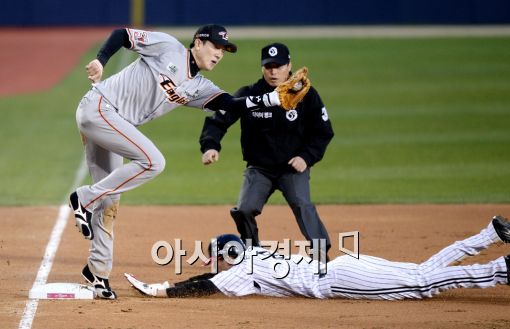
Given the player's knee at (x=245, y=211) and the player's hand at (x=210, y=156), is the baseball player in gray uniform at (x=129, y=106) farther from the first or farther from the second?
the player's knee at (x=245, y=211)

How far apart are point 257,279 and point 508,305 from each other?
5.92 ft

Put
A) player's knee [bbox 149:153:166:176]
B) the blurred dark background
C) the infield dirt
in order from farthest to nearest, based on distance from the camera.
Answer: the blurred dark background < player's knee [bbox 149:153:166:176] < the infield dirt

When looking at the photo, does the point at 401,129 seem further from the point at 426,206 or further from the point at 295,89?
the point at 295,89

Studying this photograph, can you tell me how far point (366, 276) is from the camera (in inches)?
278

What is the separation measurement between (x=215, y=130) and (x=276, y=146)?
0.53 metres

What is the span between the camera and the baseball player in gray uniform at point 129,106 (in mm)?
7086

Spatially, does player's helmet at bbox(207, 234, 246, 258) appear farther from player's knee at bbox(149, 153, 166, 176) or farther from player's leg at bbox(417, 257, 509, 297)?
player's leg at bbox(417, 257, 509, 297)

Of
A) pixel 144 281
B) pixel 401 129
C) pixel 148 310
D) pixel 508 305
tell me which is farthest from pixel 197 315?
pixel 401 129

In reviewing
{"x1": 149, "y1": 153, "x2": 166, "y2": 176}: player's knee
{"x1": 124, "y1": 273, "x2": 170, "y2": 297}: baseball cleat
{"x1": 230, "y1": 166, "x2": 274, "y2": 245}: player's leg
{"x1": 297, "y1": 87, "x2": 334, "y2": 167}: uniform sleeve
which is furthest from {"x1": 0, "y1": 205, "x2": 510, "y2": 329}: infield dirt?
{"x1": 297, "y1": 87, "x2": 334, "y2": 167}: uniform sleeve

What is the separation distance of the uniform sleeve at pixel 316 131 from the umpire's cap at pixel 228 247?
3.90 ft

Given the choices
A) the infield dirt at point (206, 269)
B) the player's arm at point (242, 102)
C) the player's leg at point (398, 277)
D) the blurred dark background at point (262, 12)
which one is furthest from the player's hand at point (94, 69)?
the blurred dark background at point (262, 12)

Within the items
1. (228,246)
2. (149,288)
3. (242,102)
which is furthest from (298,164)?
(149,288)

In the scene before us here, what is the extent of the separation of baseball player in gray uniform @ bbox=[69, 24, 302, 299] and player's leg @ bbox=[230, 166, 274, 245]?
3.11ft

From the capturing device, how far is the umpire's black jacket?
8.22 m
